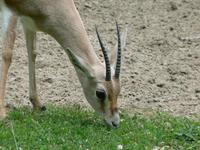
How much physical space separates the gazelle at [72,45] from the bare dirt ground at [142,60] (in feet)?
3.52

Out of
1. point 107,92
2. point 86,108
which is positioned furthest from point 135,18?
point 107,92

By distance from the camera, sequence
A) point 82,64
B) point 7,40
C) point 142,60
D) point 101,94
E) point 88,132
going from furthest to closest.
A: point 142,60 < point 7,40 < point 82,64 < point 101,94 < point 88,132

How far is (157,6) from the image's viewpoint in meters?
13.6

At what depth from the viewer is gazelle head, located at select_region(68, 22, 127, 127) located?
8.71m

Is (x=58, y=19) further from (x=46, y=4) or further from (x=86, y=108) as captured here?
(x=86, y=108)

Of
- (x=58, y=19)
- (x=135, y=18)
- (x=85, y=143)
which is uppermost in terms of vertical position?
(x=58, y=19)

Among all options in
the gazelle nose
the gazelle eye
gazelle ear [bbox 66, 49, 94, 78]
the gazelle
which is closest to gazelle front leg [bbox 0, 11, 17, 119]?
the gazelle

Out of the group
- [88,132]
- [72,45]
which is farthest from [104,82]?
[88,132]

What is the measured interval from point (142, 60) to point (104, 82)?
2.96 metres

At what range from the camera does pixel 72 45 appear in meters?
9.11

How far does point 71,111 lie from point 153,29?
382 cm

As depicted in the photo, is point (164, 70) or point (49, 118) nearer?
point (49, 118)

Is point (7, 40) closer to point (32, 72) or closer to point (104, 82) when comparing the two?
point (32, 72)

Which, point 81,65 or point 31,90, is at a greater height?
point 81,65
